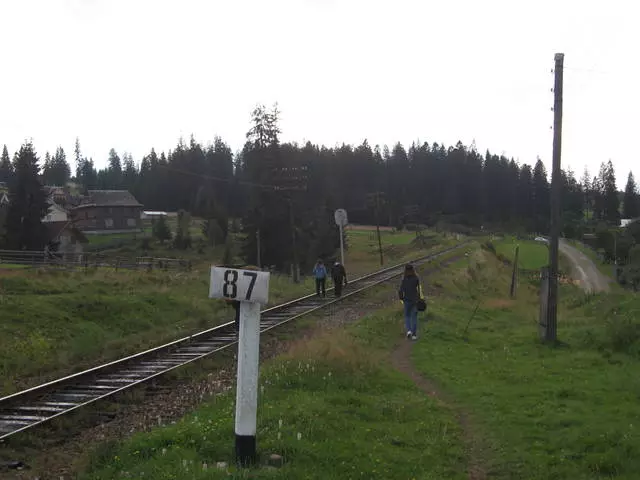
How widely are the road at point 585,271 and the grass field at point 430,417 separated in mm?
46902

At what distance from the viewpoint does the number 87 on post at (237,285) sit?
20.3ft

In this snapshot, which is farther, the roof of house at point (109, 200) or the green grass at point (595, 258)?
the roof of house at point (109, 200)

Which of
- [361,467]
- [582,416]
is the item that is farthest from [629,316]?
[361,467]

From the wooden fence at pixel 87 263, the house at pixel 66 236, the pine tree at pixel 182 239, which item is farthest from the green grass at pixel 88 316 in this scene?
the pine tree at pixel 182 239

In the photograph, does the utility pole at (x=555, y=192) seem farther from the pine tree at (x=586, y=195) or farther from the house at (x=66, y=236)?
the pine tree at (x=586, y=195)

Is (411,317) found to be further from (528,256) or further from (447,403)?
A: (528,256)

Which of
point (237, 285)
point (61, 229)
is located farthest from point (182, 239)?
point (237, 285)

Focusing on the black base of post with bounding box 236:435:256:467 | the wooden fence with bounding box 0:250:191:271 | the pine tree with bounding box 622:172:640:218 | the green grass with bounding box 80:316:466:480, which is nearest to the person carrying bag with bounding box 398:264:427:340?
the green grass with bounding box 80:316:466:480

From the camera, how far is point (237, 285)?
20.3 ft

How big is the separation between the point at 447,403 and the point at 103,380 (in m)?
6.09

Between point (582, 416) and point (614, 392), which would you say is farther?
point (614, 392)

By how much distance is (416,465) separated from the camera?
265 inches

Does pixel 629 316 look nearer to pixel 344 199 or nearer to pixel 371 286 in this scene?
pixel 371 286

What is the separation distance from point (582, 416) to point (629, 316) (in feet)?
22.5
